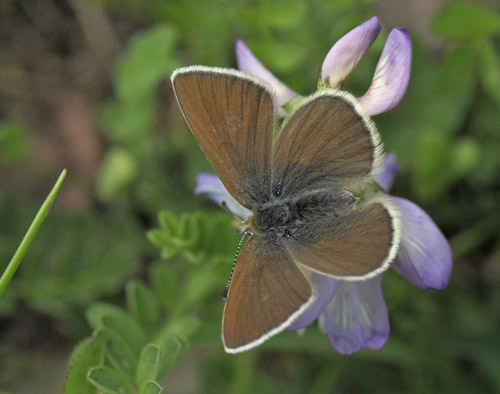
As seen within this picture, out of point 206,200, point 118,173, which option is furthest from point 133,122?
point 206,200

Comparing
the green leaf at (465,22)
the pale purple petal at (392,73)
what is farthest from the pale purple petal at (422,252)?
the green leaf at (465,22)

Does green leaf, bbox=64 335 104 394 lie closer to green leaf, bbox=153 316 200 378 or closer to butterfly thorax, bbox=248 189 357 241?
green leaf, bbox=153 316 200 378

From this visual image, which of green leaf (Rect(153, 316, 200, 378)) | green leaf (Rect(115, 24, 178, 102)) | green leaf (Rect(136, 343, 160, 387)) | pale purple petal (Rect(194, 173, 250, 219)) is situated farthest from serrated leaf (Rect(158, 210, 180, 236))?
green leaf (Rect(115, 24, 178, 102))

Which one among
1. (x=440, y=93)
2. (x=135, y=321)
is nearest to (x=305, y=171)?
(x=135, y=321)

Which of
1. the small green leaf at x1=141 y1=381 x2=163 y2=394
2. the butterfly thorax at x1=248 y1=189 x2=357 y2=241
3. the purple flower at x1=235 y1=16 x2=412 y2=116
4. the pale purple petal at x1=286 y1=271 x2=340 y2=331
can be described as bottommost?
the pale purple petal at x1=286 y1=271 x2=340 y2=331

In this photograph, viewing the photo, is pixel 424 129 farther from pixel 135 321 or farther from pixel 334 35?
pixel 135 321

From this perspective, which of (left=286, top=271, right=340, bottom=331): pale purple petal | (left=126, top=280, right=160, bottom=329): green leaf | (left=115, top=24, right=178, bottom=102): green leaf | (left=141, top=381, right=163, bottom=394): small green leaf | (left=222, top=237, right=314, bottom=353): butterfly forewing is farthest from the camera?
(left=115, top=24, right=178, bottom=102): green leaf

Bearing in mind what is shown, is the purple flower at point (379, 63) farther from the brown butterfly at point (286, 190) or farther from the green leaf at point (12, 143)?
the green leaf at point (12, 143)
